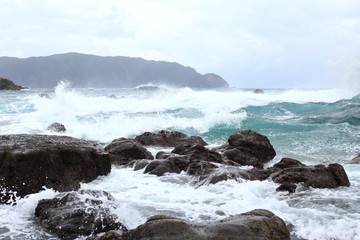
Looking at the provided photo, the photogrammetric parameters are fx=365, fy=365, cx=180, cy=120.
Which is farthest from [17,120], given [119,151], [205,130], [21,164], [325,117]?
[325,117]

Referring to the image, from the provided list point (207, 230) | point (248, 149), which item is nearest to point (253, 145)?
point (248, 149)

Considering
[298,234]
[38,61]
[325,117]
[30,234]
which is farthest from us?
[38,61]

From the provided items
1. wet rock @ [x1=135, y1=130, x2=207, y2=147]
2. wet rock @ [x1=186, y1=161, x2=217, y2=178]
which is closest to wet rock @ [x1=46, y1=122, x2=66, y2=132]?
wet rock @ [x1=135, y1=130, x2=207, y2=147]

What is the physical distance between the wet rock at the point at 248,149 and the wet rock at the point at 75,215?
206 inches

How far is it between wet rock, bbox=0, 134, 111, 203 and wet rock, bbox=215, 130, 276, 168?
3939mm

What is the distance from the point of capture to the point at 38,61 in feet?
390

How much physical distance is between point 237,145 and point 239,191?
3.89m

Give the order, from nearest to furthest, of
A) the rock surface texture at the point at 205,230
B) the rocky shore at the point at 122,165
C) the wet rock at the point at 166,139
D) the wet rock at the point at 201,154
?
the rock surface texture at the point at 205,230, the rocky shore at the point at 122,165, the wet rock at the point at 201,154, the wet rock at the point at 166,139

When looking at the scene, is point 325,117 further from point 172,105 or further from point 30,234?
point 30,234

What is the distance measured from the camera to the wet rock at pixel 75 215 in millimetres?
4273

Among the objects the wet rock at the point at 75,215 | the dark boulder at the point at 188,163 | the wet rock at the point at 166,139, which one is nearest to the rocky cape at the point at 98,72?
the wet rock at the point at 166,139

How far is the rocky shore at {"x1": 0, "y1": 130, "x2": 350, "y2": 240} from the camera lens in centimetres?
350

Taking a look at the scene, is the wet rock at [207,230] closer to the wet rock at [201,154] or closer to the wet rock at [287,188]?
the wet rock at [287,188]

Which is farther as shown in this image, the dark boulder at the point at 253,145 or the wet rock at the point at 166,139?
the wet rock at the point at 166,139
